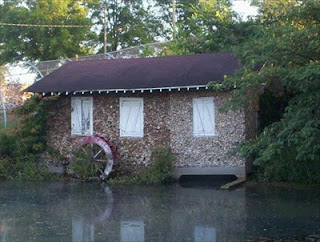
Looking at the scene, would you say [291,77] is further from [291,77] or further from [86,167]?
[86,167]

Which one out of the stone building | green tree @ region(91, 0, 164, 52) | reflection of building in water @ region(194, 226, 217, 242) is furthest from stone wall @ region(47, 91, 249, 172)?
green tree @ region(91, 0, 164, 52)

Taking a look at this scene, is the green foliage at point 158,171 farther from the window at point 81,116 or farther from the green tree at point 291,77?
the green tree at point 291,77

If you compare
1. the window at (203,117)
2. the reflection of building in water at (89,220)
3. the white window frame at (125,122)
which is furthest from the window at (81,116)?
the reflection of building in water at (89,220)

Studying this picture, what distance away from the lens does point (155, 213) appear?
15320 millimetres

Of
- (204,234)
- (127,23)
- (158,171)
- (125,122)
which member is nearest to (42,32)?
(127,23)

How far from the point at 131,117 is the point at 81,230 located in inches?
399

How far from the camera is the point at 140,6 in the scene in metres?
51.1

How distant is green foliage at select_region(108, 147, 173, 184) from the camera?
70.6 ft

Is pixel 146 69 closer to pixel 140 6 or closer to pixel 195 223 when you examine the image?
pixel 195 223

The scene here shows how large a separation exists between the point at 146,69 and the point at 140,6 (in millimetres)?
27970

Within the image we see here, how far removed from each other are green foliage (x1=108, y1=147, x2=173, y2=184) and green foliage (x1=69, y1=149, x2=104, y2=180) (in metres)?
0.73

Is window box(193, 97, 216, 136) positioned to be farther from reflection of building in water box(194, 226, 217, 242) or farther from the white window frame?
reflection of building in water box(194, 226, 217, 242)

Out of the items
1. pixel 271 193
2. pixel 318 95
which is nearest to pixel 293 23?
pixel 318 95

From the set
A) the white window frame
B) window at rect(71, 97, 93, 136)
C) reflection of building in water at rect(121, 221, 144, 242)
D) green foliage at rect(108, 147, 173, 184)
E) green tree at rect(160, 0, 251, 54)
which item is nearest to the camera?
reflection of building in water at rect(121, 221, 144, 242)
